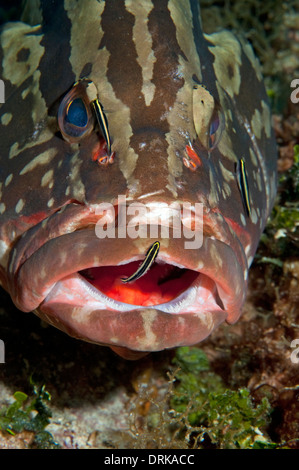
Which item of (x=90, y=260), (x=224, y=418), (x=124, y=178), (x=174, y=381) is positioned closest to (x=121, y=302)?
(x=90, y=260)

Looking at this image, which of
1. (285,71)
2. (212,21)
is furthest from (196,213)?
(212,21)

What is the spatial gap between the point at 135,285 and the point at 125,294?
3.8 inches

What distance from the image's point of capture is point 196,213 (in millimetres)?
2973

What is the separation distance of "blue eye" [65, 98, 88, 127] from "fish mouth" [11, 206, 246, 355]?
2.65ft

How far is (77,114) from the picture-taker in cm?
332

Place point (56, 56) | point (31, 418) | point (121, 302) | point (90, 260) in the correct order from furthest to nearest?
point (31, 418), point (56, 56), point (121, 302), point (90, 260)

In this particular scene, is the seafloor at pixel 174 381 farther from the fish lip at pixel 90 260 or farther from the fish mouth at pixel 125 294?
the fish lip at pixel 90 260

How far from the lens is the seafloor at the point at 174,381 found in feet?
13.5

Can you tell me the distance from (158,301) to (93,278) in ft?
1.56

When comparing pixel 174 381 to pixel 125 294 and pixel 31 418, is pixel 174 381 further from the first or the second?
pixel 125 294

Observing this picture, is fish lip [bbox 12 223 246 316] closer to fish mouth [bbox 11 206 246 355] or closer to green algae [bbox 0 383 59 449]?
fish mouth [bbox 11 206 246 355]

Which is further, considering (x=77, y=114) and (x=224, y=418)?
(x=224, y=418)

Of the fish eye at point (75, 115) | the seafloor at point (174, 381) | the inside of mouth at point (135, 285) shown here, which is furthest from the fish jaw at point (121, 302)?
the seafloor at point (174, 381)

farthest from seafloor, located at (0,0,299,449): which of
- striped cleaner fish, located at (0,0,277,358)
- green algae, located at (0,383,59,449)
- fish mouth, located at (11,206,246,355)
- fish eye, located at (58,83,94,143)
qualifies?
fish eye, located at (58,83,94,143)
